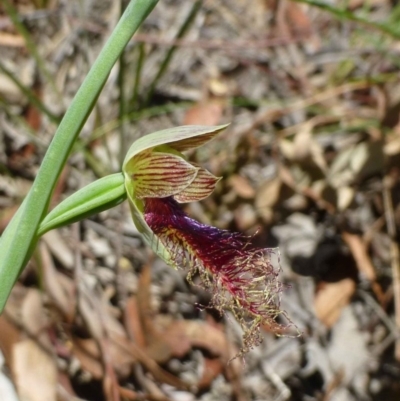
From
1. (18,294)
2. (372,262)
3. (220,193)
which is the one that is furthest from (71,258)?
(372,262)

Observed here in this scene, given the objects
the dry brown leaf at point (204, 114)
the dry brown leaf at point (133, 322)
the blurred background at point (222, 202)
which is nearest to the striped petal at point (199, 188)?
the blurred background at point (222, 202)

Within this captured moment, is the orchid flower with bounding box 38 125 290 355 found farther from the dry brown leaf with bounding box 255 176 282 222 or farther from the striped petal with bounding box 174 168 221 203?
the dry brown leaf with bounding box 255 176 282 222

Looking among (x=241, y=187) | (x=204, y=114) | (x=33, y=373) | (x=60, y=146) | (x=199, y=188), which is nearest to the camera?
(x=60, y=146)

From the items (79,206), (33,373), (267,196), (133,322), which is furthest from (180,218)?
(267,196)

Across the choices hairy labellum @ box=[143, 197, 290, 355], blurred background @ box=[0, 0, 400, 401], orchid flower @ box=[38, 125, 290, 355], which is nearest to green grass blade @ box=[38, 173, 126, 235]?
orchid flower @ box=[38, 125, 290, 355]

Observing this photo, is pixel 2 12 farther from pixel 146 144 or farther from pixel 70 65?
pixel 146 144

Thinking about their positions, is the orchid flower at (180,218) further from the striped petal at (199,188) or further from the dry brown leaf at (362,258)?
the dry brown leaf at (362,258)

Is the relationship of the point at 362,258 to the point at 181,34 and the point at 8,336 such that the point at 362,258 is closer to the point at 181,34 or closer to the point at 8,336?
the point at 181,34

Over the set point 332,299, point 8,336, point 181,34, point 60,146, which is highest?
point 181,34
